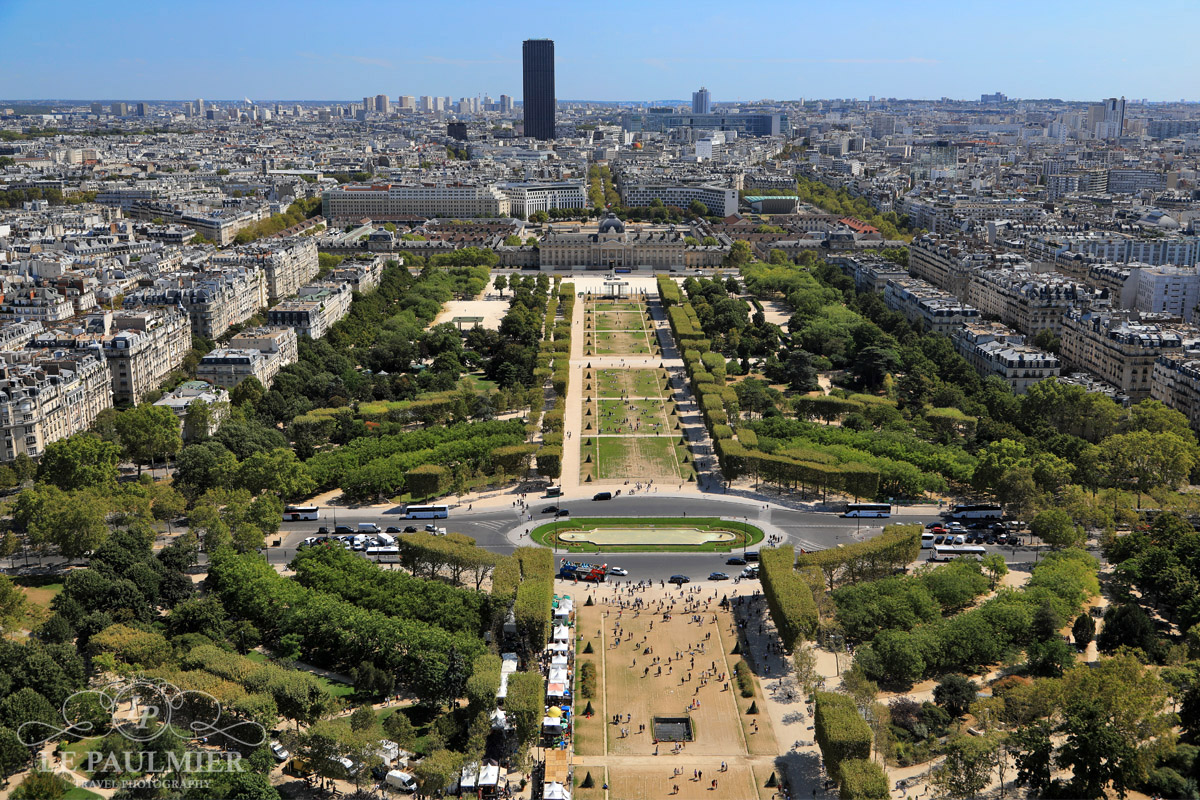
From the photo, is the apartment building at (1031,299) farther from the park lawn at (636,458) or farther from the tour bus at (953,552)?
the tour bus at (953,552)

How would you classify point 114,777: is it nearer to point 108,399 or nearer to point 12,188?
point 108,399

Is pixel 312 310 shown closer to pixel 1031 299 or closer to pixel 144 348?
pixel 144 348

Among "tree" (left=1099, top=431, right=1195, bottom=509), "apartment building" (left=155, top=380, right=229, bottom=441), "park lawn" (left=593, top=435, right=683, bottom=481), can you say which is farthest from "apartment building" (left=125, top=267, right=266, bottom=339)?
"tree" (left=1099, top=431, right=1195, bottom=509)

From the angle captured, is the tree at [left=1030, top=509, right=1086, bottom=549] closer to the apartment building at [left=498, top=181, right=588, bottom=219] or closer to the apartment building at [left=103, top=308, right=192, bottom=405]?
the apartment building at [left=103, top=308, right=192, bottom=405]

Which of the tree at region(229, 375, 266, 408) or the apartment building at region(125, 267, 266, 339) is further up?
the apartment building at region(125, 267, 266, 339)

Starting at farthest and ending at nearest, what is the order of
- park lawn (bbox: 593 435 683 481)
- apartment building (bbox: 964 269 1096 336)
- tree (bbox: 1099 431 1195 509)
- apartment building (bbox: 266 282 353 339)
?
apartment building (bbox: 964 269 1096 336)
apartment building (bbox: 266 282 353 339)
park lawn (bbox: 593 435 683 481)
tree (bbox: 1099 431 1195 509)

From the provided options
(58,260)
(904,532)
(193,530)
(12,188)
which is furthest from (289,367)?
(12,188)

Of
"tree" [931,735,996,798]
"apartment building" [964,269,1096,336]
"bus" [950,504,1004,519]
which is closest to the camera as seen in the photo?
"tree" [931,735,996,798]
